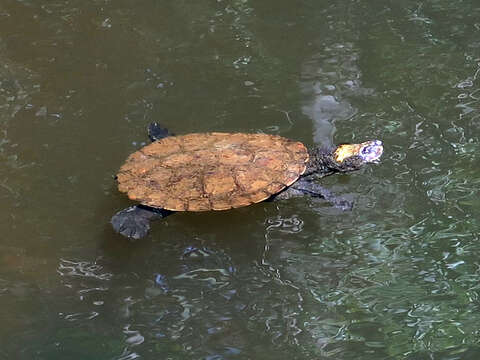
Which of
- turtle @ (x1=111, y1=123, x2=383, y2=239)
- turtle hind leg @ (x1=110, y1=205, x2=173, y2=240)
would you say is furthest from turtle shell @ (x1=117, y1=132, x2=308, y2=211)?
turtle hind leg @ (x1=110, y1=205, x2=173, y2=240)

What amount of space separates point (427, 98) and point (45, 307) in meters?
3.73

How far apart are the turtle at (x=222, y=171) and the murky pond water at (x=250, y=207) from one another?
16 centimetres

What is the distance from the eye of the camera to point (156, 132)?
16.8 ft

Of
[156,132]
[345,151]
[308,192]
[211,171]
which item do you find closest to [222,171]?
[211,171]

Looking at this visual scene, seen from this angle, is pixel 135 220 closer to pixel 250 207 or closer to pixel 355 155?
pixel 250 207

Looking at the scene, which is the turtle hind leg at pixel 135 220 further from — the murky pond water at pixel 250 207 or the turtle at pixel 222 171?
the murky pond water at pixel 250 207

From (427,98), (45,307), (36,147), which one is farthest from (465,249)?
(36,147)

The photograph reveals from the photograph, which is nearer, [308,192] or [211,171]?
[211,171]

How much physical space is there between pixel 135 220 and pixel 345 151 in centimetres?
172

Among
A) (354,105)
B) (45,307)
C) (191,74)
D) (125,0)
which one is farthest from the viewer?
(125,0)

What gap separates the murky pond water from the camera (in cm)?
382

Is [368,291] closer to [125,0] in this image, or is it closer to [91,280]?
[91,280]

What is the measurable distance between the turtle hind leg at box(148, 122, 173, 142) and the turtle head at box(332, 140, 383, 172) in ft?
4.72

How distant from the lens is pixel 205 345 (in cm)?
371
